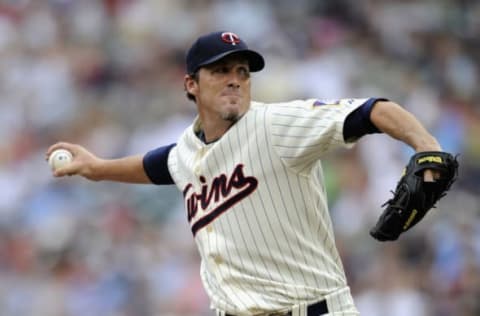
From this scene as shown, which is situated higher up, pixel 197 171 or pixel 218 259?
pixel 197 171

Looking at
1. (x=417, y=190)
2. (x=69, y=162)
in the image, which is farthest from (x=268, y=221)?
(x=69, y=162)

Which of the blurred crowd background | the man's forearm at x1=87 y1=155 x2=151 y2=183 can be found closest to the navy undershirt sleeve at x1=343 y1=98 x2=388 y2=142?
the man's forearm at x1=87 y1=155 x2=151 y2=183

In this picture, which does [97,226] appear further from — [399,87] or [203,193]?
[203,193]

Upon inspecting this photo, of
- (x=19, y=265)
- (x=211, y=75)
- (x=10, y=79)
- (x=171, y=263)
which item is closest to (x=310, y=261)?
(x=211, y=75)

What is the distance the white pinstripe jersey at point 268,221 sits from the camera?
15.0 feet

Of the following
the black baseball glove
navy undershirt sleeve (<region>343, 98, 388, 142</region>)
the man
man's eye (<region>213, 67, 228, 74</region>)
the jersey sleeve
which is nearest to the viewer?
the black baseball glove

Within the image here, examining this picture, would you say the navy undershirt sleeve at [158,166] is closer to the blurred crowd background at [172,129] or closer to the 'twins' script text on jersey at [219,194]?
the 'twins' script text on jersey at [219,194]

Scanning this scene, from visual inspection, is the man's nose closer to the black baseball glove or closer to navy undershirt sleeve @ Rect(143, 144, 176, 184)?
navy undershirt sleeve @ Rect(143, 144, 176, 184)

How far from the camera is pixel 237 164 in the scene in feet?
15.4

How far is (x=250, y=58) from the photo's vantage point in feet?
15.9

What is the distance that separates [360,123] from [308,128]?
0.99 ft

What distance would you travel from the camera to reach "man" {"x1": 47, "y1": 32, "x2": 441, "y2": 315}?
15.0 feet

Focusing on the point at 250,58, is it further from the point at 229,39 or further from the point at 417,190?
the point at 417,190

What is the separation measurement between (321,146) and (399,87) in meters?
6.17
